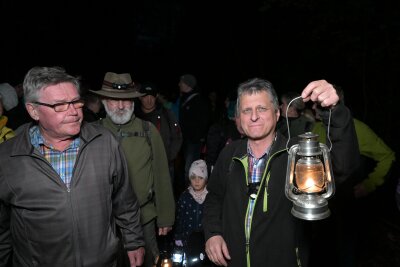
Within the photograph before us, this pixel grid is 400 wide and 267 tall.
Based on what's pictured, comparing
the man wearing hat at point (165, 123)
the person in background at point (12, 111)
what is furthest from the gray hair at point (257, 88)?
the person in background at point (12, 111)

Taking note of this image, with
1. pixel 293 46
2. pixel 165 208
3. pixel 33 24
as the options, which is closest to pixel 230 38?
pixel 293 46

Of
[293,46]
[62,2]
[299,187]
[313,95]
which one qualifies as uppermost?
[62,2]

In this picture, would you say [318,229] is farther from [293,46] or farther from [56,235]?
[293,46]

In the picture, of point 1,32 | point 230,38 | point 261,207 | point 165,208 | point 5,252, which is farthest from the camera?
point 230,38

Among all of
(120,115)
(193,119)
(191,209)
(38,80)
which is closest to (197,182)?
(191,209)

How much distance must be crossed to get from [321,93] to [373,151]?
2.74m

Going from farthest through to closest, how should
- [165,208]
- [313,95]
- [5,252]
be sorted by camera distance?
[165,208] → [5,252] → [313,95]

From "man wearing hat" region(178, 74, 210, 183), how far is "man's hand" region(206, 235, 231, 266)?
501cm

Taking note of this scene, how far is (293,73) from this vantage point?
15.8 m

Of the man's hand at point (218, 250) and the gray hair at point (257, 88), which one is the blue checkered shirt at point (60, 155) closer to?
the man's hand at point (218, 250)

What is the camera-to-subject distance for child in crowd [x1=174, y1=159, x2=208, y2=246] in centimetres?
481

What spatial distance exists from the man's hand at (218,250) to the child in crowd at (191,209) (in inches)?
67.8

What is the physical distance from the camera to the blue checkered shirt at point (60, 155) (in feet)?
9.43

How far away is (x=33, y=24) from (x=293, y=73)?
11355 millimetres
